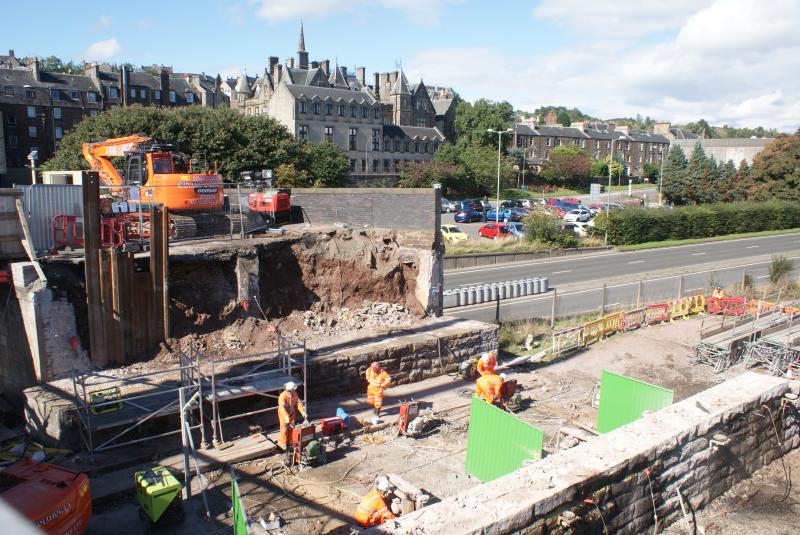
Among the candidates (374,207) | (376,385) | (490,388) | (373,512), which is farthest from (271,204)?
(373,512)

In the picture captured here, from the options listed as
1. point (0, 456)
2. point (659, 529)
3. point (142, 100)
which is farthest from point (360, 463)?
point (142, 100)

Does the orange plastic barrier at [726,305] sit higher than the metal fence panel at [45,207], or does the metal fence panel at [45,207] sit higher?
the metal fence panel at [45,207]

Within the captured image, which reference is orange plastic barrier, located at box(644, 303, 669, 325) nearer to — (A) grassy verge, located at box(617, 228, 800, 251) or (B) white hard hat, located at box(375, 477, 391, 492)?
(B) white hard hat, located at box(375, 477, 391, 492)

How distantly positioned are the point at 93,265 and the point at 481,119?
7712 centimetres

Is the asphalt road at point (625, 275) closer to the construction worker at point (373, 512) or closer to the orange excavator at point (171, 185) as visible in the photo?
the orange excavator at point (171, 185)

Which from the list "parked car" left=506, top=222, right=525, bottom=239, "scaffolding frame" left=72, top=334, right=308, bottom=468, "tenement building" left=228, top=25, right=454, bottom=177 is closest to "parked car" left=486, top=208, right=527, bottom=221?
"parked car" left=506, top=222, right=525, bottom=239

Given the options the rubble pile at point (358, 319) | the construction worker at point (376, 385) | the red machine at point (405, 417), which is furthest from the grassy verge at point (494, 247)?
the red machine at point (405, 417)

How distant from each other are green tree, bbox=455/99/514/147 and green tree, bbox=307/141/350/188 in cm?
2915

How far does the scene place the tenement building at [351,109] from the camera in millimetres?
65250

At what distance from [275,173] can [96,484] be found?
36.1 metres

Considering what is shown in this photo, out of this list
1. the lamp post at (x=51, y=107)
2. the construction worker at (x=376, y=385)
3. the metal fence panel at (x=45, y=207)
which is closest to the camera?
the construction worker at (x=376, y=385)

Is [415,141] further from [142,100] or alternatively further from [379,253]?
[379,253]

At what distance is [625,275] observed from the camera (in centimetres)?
3147

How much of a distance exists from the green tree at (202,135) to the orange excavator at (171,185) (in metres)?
23.2
